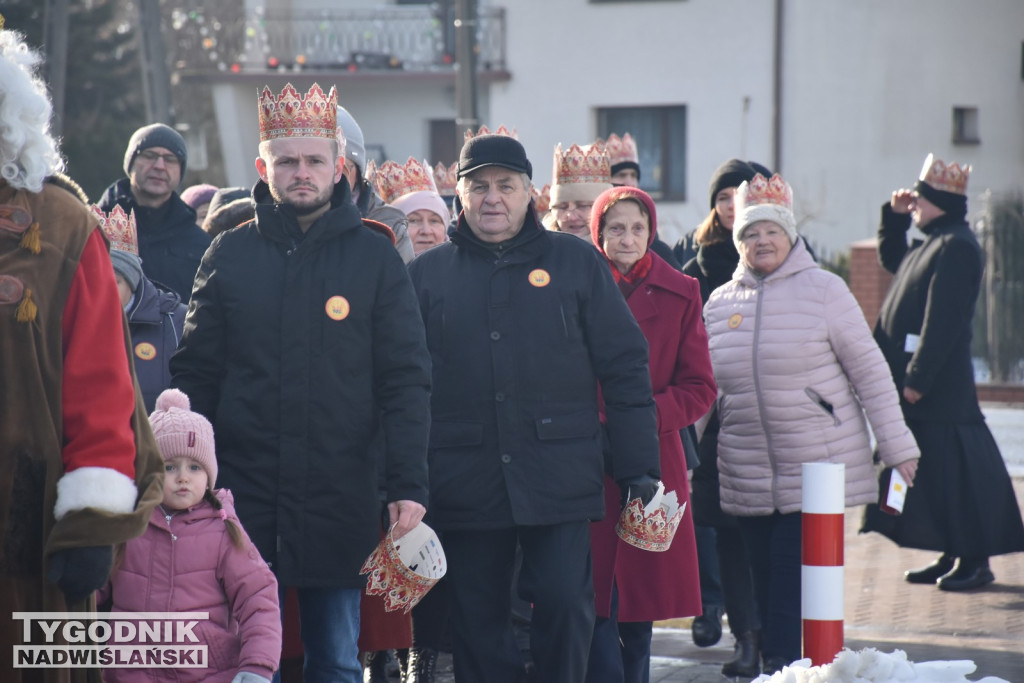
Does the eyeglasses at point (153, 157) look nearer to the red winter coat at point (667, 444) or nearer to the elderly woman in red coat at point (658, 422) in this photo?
the elderly woman in red coat at point (658, 422)

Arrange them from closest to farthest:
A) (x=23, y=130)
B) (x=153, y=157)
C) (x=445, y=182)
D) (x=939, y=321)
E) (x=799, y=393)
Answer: (x=23, y=130)
(x=799, y=393)
(x=153, y=157)
(x=939, y=321)
(x=445, y=182)

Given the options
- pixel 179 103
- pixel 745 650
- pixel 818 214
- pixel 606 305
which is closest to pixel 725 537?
pixel 745 650

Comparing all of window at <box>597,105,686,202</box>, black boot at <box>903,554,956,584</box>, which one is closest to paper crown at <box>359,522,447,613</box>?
black boot at <box>903,554,956,584</box>

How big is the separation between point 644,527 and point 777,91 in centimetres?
2039

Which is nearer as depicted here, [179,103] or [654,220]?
[654,220]

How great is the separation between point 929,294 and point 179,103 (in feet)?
102

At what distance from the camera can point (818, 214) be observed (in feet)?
81.9

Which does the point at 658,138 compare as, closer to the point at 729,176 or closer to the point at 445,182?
the point at 445,182

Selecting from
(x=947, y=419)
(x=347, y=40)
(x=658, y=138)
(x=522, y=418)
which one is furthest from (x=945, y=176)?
(x=347, y=40)

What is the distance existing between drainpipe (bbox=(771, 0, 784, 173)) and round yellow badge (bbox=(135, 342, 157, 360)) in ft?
65.6

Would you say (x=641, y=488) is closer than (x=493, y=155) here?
Yes

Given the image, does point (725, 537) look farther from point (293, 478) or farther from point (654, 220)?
point (293, 478)

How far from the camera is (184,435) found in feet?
14.1

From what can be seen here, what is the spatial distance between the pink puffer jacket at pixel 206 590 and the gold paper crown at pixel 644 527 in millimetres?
1351
